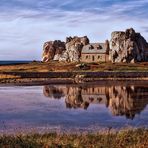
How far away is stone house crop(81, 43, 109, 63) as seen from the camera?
17462cm

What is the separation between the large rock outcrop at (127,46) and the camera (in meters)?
170

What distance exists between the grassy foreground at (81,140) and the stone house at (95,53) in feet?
485

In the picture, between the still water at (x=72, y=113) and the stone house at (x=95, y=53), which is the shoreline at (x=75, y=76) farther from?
the stone house at (x=95, y=53)

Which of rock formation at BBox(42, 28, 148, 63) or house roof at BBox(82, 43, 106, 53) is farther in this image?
house roof at BBox(82, 43, 106, 53)

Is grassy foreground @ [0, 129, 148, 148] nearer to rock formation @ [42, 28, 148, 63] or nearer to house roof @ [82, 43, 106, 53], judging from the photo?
rock formation @ [42, 28, 148, 63]

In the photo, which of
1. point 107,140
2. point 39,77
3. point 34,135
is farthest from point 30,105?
point 39,77

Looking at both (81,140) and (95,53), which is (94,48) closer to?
(95,53)

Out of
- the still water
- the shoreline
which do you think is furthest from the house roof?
the still water

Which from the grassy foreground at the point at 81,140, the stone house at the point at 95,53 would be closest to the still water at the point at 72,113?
the grassy foreground at the point at 81,140

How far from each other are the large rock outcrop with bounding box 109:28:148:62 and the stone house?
10.1 feet

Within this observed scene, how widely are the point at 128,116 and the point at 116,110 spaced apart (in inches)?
191

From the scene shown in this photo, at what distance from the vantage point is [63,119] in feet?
121

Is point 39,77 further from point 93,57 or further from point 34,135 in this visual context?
point 34,135

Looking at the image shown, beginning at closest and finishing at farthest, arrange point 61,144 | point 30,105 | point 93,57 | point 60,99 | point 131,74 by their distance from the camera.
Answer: point 61,144, point 30,105, point 60,99, point 131,74, point 93,57
